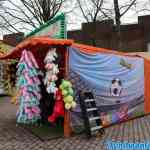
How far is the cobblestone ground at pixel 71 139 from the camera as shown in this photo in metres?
6.40

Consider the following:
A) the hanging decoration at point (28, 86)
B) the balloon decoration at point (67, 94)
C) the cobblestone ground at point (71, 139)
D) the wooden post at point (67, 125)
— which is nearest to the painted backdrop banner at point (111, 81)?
the wooden post at point (67, 125)

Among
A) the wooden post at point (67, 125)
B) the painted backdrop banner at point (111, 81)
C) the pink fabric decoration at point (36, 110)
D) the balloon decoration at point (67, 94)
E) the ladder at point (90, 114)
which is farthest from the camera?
the pink fabric decoration at point (36, 110)

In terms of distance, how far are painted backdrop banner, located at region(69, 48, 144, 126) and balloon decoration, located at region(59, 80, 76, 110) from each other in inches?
14.4

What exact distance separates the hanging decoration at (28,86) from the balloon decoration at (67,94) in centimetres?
109

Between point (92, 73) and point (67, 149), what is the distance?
254cm

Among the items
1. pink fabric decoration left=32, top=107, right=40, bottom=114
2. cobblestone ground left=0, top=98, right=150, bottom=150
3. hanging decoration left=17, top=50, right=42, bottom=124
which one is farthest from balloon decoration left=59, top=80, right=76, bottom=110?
pink fabric decoration left=32, top=107, right=40, bottom=114

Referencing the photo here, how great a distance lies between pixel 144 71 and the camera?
1054 centimetres

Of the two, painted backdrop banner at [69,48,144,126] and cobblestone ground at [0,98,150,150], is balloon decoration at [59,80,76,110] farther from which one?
cobblestone ground at [0,98,150,150]

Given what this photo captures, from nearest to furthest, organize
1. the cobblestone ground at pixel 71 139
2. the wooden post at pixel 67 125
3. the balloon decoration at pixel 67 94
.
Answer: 1. the cobblestone ground at pixel 71 139
2. the balloon decoration at pixel 67 94
3. the wooden post at pixel 67 125

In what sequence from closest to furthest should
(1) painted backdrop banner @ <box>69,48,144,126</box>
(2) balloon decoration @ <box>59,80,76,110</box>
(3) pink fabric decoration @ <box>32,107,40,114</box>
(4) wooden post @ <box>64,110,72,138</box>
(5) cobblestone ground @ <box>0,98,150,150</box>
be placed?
(5) cobblestone ground @ <box>0,98,150,150</box> → (2) balloon decoration @ <box>59,80,76,110</box> → (4) wooden post @ <box>64,110,72,138</box> → (1) painted backdrop banner @ <box>69,48,144,126</box> → (3) pink fabric decoration @ <box>32,107,40,114</box>

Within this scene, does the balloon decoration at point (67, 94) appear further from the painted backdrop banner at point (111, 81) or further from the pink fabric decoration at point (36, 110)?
the pink fabric decoration at point (36, 110)

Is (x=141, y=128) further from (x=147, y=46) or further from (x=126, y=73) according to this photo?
(x=147, y=46)

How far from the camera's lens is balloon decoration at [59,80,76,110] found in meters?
7.00

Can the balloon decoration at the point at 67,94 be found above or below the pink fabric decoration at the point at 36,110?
above
